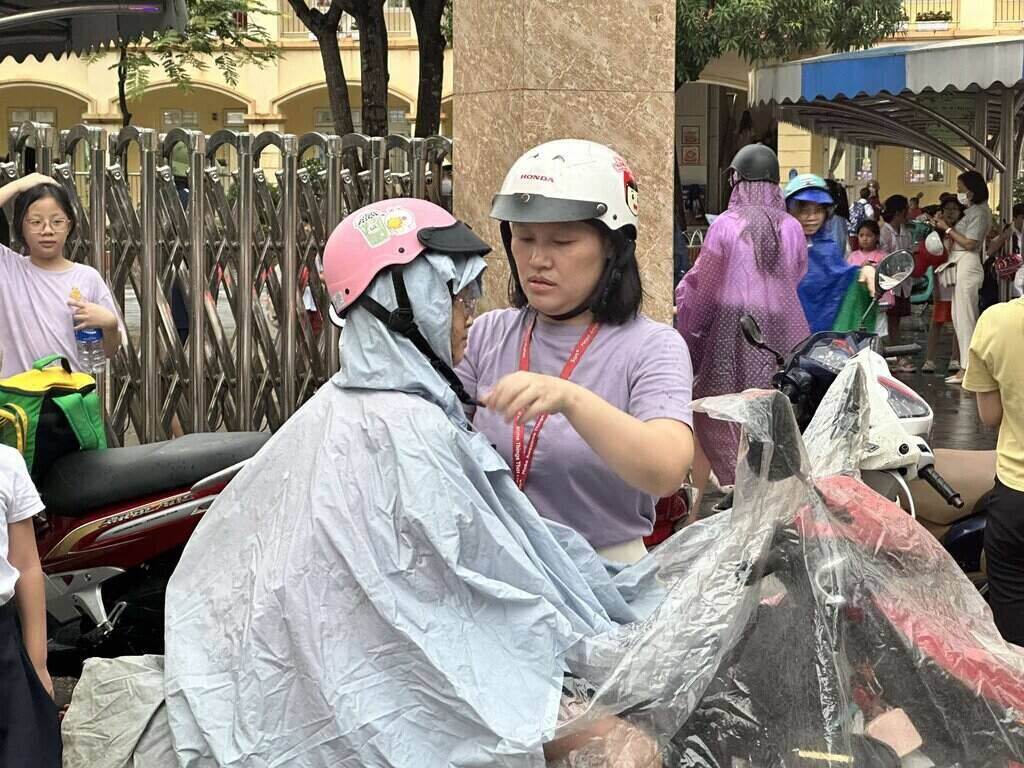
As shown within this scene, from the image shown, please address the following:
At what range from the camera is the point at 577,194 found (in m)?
2.81

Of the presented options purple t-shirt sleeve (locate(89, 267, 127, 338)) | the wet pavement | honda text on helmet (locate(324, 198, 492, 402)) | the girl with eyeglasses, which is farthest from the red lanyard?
the wet pavement

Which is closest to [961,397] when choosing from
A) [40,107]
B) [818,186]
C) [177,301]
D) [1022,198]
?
[818,186]

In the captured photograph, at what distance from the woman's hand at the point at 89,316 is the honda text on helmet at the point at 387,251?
3.19 meters

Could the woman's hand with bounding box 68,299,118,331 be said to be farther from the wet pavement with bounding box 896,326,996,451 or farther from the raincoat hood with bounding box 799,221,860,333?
the wet pavement with bounding box 896,326,996,451

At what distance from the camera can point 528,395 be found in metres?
2.48

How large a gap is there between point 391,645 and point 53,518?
2034mm

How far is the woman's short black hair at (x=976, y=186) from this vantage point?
14133mm

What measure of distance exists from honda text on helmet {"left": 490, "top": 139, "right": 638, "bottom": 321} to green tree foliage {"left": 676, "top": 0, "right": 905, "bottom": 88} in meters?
19.7

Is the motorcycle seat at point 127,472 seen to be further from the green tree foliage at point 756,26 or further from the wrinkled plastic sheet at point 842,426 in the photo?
the green tree foliage at point 756,26

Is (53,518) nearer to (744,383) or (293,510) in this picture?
(293,510)

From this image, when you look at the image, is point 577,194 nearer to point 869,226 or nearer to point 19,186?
point 19,186

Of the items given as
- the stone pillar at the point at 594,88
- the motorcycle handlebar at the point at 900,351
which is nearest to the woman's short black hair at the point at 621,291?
the motorcycle handlebar at the point at 900,351

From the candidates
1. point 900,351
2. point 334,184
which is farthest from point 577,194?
point 334,184

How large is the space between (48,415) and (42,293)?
1.64 m
